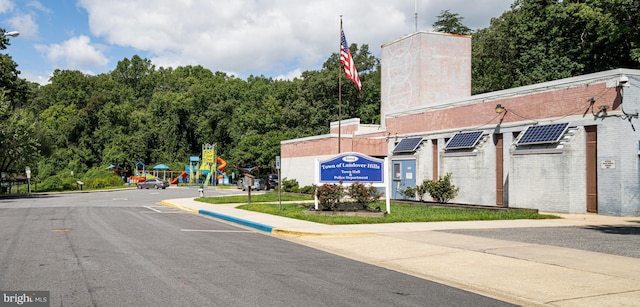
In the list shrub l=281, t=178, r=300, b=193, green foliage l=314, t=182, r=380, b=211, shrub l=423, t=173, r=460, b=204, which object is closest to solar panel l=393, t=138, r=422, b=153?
shrub l=423, t=173, r=460, b=204

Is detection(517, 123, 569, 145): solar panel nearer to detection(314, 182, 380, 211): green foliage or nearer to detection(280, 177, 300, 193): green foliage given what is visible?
detection(314, 182, 380, 211): green foliage

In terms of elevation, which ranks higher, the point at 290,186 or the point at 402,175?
the point at 402,175

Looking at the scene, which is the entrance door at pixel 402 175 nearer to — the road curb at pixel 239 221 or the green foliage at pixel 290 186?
the green foliage at pixel 290 186

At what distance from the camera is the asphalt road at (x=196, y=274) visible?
7160 mm

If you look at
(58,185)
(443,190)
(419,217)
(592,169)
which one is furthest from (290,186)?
(58,185)

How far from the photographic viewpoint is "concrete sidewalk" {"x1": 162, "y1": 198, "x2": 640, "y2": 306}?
7.73m

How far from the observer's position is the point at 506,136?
2552 cm

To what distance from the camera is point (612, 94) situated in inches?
817

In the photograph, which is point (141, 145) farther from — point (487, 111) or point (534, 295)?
point (534, 295)

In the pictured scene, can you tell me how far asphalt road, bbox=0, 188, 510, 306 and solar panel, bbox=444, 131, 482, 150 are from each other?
15.9 meters

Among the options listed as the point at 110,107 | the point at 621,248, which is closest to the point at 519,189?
the point at 621,248

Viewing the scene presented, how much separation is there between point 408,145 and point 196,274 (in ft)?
79.1

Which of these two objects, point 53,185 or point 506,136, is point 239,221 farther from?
point 53,185

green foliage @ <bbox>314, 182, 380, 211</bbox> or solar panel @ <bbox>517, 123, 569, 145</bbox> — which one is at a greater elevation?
solar panel @ <bbox>517, 123, 569, 145</bbox>
